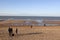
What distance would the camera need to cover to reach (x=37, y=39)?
712 inches

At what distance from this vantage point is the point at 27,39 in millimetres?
18141

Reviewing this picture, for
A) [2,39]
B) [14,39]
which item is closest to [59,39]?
[14,39]

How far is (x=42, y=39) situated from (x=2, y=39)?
4.33 m

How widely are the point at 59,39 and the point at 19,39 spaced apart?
14.5 feet

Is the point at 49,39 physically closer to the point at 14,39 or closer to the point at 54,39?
the point at 54,39

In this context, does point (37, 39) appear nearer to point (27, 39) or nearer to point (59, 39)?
point (27, 39)

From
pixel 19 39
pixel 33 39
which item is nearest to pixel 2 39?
pixel 19 39

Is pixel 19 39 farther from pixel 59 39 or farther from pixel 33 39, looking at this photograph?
pixel 59 39

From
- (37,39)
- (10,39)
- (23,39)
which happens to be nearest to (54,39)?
(37,39)

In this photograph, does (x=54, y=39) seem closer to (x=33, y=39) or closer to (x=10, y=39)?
(x=33, y=39)

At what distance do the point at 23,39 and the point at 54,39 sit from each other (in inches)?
133

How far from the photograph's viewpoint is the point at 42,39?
18.1 meters

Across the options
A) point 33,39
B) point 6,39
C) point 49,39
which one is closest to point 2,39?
point 6,39

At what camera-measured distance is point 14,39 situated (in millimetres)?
17953
